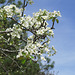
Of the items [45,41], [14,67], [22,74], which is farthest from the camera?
[14,67]

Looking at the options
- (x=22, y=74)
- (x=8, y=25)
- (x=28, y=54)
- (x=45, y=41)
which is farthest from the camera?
(x=8, y=25)

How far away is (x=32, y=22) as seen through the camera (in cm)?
476

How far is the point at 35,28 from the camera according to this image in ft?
15.5

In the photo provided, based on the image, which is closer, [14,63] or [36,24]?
[36,24]

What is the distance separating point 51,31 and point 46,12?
0.54 m

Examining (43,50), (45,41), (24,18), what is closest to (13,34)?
(24,18)

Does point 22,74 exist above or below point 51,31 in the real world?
below

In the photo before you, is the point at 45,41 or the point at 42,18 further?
the point at 45,41

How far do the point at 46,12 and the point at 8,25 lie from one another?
792cm

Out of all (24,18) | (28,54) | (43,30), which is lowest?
(28,54)

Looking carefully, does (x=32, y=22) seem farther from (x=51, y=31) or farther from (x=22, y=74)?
(x=22, y=74)

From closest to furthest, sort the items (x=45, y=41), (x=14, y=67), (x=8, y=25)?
(x=45, y=41)
(x=14, y=67)
(x=8, y=25)

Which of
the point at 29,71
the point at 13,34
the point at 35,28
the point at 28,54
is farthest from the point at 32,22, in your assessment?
the point at 29,71

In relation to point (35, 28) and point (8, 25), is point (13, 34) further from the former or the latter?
point (8, 25)
